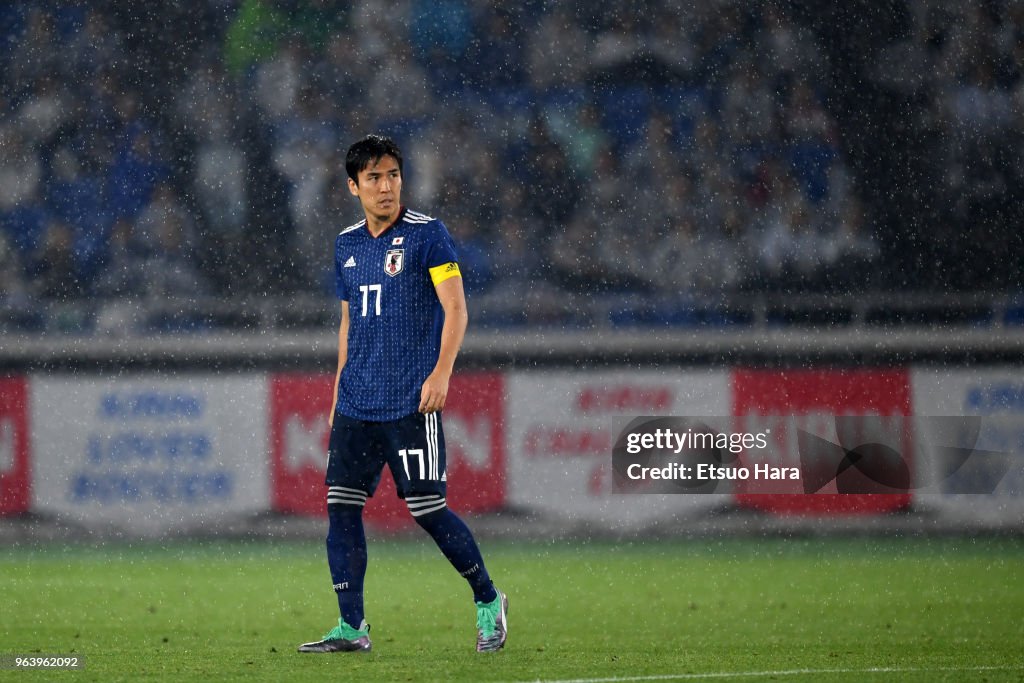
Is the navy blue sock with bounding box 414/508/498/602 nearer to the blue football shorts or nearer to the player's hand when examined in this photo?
the blue football shorts

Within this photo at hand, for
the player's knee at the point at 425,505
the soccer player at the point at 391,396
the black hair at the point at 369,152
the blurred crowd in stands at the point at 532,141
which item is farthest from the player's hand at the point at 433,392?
the blurred crowd in stands at the point at 532,141

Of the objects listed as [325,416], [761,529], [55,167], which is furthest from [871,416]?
[55,167]

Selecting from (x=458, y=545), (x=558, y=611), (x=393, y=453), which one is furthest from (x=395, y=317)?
(x=558, y=611)

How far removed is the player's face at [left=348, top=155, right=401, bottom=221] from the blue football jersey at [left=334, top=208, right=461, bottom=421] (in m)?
0.08

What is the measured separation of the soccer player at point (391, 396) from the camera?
4.94 metres

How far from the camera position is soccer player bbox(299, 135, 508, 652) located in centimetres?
494

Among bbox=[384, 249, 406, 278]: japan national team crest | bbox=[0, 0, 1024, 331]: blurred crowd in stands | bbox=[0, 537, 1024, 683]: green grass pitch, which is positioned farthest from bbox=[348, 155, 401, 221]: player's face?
bbox=[0, 0, 1024, 331]: blurred crowd in stands

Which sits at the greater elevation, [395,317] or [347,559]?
[395,317]

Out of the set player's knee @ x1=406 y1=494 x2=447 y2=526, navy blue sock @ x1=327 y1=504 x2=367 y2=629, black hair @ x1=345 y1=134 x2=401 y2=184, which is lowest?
navy blue sock @ x1=327 y1=504 x2=367 y2=629

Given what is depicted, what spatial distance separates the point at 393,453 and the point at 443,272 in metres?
0.59

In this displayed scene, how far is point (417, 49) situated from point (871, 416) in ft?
18.5

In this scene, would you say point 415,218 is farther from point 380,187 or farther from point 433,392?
point 433,392

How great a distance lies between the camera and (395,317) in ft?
16.5

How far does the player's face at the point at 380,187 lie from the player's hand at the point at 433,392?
22.5 inches
